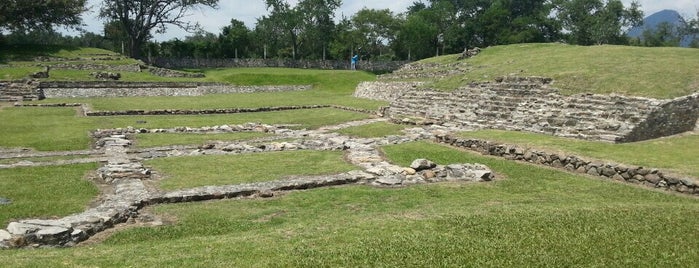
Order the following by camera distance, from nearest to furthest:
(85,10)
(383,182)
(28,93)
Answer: (383,182) → (28,93) → (85,10)

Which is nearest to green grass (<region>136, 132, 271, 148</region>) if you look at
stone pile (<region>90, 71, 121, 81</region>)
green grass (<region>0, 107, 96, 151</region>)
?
green grass (<region>0, 107, 96, 151</region>)

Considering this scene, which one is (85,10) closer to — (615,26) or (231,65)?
(231,65)

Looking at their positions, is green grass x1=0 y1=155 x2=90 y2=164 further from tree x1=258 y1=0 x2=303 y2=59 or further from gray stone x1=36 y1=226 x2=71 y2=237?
tree x1=258 y1=0 x2=303 y2=59

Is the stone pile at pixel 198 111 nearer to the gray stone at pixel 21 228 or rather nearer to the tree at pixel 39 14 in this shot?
the gray stone at pixel 21 228

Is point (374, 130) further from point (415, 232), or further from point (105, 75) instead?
point (105, 75)

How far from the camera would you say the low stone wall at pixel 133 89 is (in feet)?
131

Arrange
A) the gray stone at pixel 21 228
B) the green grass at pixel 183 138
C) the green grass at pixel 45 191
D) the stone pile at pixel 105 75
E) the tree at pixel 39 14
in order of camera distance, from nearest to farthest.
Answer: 1. the gray stone at pixel 21 228
2. the green grass at pixel 45 191
3. the green grass at pixel 183 138
4. the stone pile at pixel 105 75
5. the tree at pixel 39 14

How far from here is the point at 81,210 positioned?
35.5 ft

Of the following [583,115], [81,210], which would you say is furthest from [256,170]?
[583,115]

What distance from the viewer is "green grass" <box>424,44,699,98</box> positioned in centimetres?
2070

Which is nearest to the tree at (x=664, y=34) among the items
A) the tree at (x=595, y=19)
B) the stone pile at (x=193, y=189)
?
the tree at (x=595, y=19)

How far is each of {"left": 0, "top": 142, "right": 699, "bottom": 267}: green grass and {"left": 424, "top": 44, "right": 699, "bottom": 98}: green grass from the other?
31.8 ft

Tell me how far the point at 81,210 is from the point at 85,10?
59.4 metres

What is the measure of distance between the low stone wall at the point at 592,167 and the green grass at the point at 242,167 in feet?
17.1
